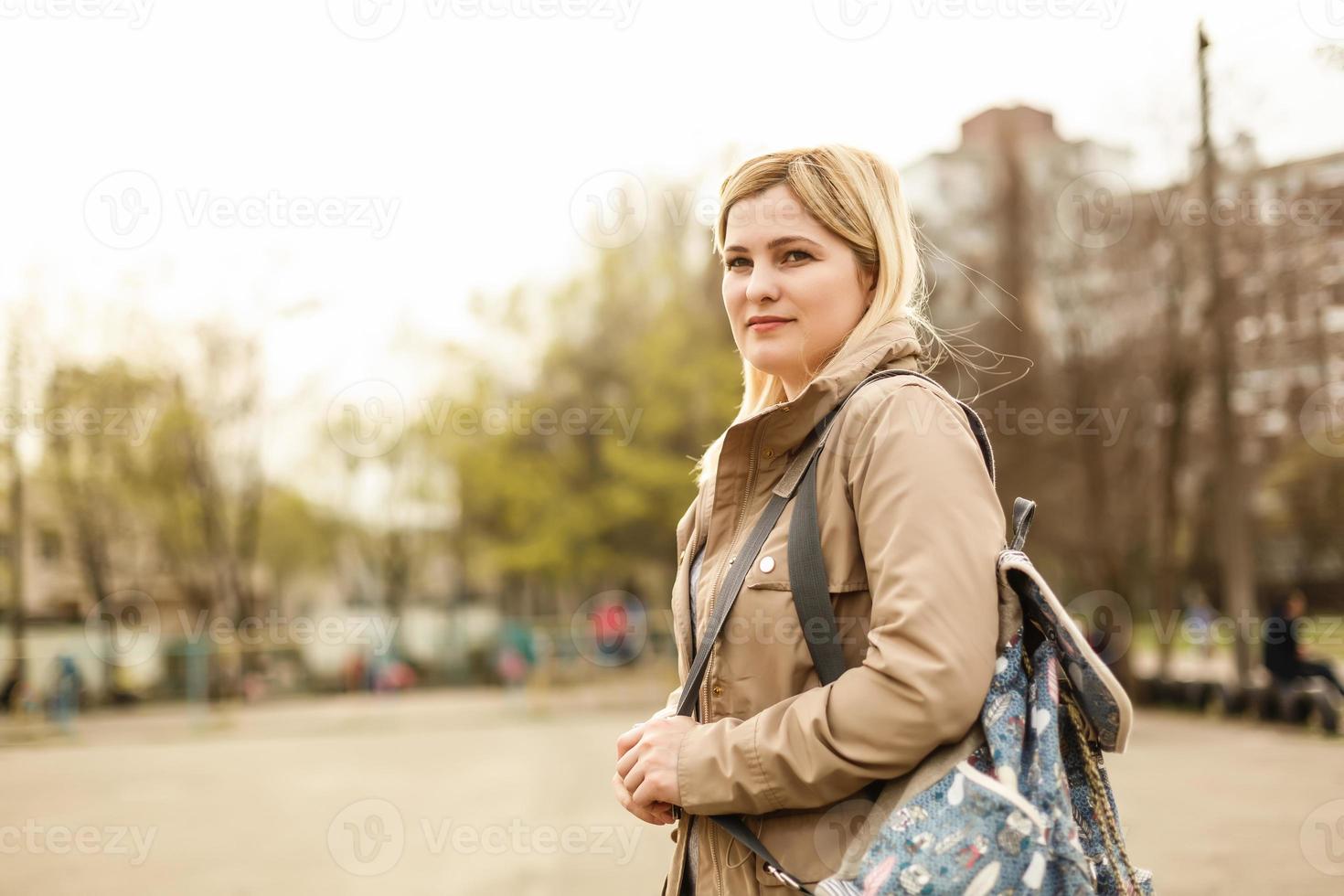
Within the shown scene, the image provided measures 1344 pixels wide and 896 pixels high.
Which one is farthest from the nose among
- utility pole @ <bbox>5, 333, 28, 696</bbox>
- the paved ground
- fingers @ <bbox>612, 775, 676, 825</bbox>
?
utility pole @ <bbox>5, 333, 28, 696</bbox>

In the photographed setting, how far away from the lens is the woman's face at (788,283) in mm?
1950

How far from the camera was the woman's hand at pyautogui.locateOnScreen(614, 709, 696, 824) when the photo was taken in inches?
71.3

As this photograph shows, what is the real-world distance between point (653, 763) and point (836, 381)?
670mm

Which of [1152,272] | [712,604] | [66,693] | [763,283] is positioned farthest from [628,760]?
[66,693]

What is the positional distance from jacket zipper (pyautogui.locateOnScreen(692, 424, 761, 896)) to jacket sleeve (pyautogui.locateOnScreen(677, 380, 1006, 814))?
122 millimetres

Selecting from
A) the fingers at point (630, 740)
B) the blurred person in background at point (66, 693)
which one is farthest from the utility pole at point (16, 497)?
the fingers at point (630, 740)

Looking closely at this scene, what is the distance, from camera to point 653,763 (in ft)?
6.01

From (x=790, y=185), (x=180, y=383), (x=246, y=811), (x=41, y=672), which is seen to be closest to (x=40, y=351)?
(x=180, y=383)

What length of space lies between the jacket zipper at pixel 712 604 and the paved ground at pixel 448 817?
5.33m

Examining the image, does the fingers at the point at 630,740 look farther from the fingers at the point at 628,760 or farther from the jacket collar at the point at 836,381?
the jacket collar at the point at 836,381

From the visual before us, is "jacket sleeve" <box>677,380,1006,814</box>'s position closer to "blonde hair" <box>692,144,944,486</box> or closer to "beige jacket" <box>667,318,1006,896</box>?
"beige jacket" <box>667,318,1006,896</box>

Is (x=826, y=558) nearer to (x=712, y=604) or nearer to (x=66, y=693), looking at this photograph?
(x=712, y=604)

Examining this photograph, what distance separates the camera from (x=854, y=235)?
1937mm

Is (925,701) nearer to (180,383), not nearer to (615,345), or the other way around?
(615,345)
